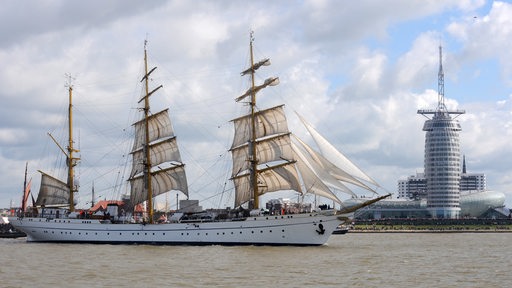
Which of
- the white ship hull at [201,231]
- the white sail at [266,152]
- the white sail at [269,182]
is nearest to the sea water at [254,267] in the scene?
the white ship hull at [201,231]

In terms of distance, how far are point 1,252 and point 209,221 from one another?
2180 cm

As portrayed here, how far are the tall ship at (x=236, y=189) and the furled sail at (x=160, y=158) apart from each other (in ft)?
0.39

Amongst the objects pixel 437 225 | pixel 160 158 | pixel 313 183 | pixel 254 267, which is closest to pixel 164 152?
pixel 160 158

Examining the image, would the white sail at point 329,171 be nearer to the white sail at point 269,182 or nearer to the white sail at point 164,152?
the white sail at point 269,182

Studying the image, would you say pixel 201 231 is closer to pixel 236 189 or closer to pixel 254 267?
pixel 236 189

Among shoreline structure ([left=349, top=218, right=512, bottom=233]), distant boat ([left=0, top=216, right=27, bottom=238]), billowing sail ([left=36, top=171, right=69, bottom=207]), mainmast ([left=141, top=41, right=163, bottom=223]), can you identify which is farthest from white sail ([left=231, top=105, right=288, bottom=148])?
shoreline structure ([left=349, top=218, right=512, bottom=233])

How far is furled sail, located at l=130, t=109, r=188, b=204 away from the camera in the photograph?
9681cm

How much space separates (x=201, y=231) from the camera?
87562 millimetres

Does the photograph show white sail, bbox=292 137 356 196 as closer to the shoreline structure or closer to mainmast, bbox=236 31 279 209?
mainmast, bbox=236 31 279 209

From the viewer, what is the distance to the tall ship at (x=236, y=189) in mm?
83188

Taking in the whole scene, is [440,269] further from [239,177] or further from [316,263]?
[239,177]

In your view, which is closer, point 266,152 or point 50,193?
point 266,152

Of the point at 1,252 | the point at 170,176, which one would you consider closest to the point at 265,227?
the point at 170,176

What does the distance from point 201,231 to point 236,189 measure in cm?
714
